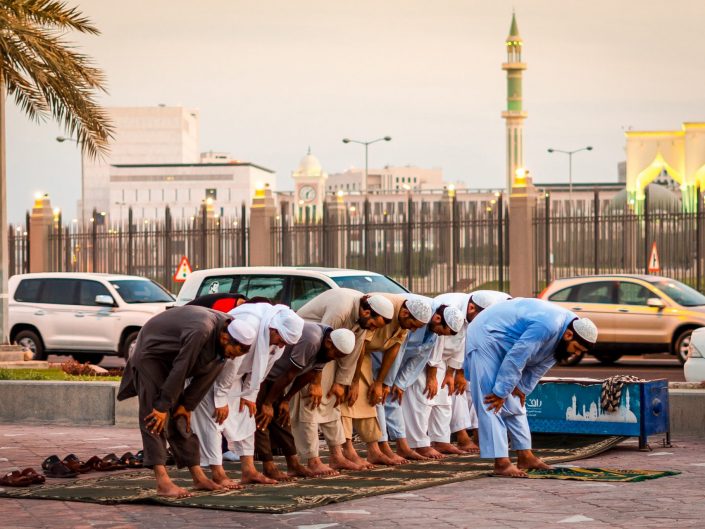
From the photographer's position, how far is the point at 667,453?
12133 mm

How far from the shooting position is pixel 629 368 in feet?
73.9

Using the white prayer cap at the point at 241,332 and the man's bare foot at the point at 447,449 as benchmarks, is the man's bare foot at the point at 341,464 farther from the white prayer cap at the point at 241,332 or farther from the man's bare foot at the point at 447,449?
the white prayer cap at the point at 241,332

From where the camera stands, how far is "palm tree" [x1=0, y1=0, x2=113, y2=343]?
18.0 m

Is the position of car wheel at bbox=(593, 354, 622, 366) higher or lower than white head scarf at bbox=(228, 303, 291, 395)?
lower

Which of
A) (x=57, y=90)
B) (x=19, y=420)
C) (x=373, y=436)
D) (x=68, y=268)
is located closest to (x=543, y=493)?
(x=373, y=436)

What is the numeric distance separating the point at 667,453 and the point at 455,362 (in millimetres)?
2005

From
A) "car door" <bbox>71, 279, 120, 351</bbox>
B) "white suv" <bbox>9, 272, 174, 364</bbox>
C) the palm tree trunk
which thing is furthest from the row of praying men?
"car door" <bbox>71, 279, 120, 351</bbox>

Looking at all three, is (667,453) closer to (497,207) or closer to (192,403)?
(192,403)

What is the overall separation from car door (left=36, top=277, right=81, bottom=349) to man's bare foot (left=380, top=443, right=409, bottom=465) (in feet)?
40.1

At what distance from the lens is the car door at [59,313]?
2294 cm

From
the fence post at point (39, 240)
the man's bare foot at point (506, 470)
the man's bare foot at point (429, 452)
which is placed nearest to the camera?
the man's bare foot at point (506, 470)

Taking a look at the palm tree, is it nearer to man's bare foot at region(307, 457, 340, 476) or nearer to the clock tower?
man's bare foot at region(307, 457, 340, 476)

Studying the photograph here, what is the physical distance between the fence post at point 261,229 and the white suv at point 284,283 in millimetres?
16703

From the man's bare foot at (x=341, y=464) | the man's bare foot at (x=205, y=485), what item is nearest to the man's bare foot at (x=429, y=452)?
the man's bare foot at (x=341, y=464)
